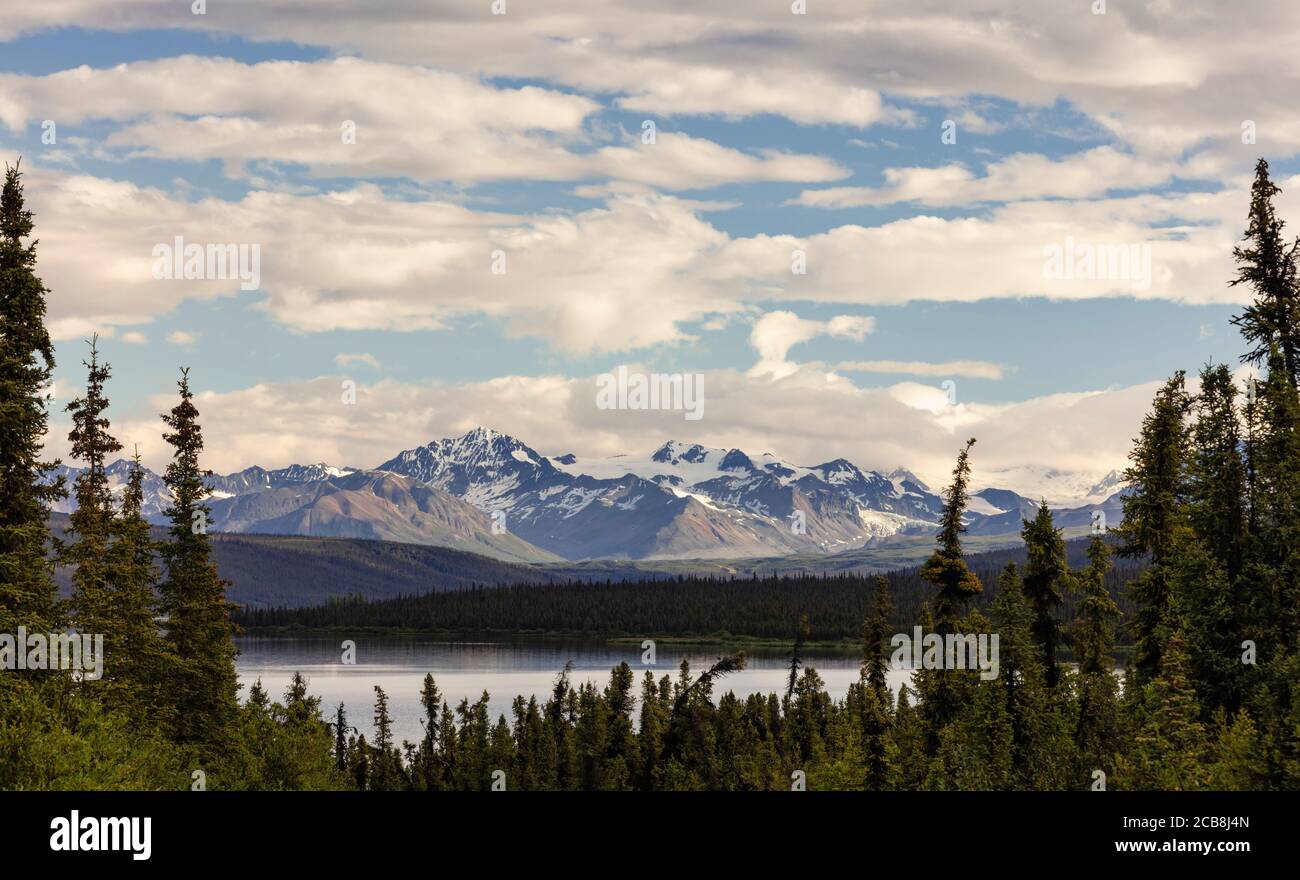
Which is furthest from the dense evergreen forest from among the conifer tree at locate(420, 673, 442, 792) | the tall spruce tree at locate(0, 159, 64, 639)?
the conifer tree at locate(420, 673, 442, 792)

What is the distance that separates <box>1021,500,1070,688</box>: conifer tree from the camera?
49969 mm

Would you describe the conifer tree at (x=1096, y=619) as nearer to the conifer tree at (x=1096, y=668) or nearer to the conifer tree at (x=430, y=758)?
the conifer tree at (x=1096, y=668)

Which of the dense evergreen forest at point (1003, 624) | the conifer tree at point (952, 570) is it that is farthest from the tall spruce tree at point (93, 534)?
the conifer tree at point (952, 570)

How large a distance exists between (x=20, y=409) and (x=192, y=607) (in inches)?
634

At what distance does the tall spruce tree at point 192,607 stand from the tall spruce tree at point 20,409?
11.6 m

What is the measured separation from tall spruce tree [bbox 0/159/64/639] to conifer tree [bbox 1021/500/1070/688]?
117 ft

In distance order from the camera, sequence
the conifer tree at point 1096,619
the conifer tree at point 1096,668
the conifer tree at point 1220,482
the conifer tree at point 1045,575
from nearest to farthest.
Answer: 1. the conifer tree at point 1220,482
2. the conifer tree at point 1045,575
3. the conifer tree at point 1096,668
4. the conifer tree at point 1096,619

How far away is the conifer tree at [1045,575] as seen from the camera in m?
50.0

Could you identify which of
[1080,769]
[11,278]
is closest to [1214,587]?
[1080,769]

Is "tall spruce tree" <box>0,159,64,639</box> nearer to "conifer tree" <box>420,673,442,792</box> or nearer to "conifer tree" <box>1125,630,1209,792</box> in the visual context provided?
"conifer tree" <box>1125,630,1209,792</box>

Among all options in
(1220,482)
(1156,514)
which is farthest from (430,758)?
(1220,482)
